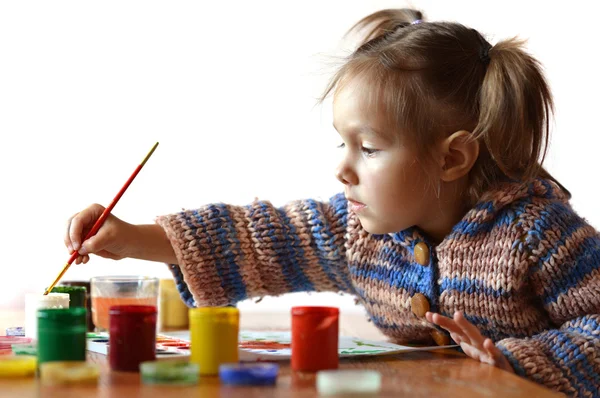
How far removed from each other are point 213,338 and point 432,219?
1.63ft

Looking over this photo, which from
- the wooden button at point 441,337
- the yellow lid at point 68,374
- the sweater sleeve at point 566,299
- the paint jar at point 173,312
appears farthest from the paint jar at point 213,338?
the paint jar at point 173,312

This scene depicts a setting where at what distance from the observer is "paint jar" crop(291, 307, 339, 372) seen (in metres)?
0.87

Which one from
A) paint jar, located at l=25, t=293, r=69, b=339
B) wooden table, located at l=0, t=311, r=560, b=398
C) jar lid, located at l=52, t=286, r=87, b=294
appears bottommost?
wooden table, located at l=0, t=311, r=560, b=398

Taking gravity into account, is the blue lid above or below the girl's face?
below

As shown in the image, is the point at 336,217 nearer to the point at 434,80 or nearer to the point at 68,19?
the point at 434,80

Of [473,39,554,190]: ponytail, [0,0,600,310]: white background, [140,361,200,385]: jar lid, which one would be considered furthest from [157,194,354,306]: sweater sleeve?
[0,0,600,310]: white background

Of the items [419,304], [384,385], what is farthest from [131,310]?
[419,304]

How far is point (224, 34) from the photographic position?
210cm

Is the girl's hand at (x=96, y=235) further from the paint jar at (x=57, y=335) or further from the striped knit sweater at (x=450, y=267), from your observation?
the paint jar at (x=57, y=335)

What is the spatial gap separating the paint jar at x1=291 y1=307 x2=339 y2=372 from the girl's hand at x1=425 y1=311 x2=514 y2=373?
12 centimetres

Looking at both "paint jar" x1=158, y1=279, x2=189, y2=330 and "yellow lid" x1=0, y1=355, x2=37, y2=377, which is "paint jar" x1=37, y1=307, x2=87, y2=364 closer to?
"yellow lid" x1=0, y1=355, x2=37, y2=377

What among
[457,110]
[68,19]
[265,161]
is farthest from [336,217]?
[68,19]

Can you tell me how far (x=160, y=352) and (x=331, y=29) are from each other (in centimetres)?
128

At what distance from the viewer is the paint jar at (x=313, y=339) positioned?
87 cm
